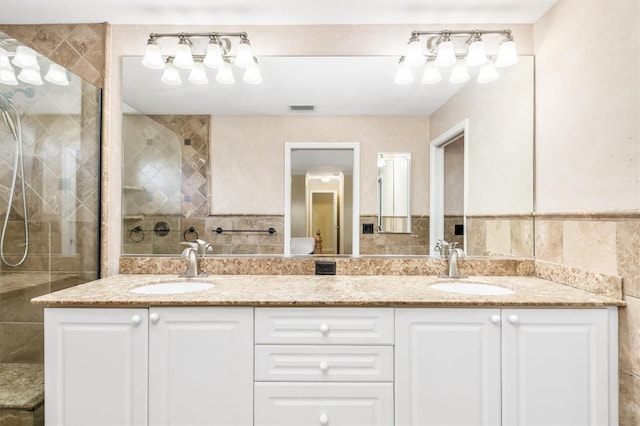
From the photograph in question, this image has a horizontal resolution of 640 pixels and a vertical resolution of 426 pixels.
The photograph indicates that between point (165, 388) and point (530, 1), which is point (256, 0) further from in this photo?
point (165, 388)

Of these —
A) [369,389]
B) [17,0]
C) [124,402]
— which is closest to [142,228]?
[124,402]

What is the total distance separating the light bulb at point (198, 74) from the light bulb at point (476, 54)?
1488 mm

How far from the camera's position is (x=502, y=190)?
6.26ft

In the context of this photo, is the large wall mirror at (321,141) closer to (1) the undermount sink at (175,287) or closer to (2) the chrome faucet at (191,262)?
(2) the chrome faucet at (191,262)

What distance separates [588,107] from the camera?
1468 millimetres

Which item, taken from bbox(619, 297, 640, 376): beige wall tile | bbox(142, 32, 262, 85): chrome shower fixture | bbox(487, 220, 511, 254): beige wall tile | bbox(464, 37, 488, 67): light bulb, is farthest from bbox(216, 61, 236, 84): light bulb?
bbox(619, 297, 640, 376): beige wall tile

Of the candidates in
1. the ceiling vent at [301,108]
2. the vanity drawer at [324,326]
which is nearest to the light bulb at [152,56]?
the ceiling vent at [301,108]

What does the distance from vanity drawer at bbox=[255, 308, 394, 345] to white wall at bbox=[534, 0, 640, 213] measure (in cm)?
106

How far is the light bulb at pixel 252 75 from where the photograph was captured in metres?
1.85

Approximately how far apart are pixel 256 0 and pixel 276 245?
1303 millimetres

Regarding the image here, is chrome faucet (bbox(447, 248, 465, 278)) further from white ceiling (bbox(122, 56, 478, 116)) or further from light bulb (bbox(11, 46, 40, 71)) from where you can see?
light bulb (bbox(11, 46, 40, 71))

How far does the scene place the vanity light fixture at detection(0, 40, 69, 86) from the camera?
1.56m

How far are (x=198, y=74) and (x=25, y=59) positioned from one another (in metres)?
0.80

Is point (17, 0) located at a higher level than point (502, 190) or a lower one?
higher
